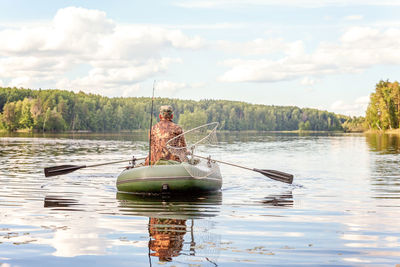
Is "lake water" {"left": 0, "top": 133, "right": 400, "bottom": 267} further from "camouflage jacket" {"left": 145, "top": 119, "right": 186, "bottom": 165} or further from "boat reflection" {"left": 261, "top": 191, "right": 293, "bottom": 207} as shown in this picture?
"camouflage jacket" {"left": 145, "top": 119, "right": 186, "bottom": 165}

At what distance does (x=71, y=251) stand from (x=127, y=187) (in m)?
7.06

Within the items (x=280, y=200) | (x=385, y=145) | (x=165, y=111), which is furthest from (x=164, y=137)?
(x=385, y=145)

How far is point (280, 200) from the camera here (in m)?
14.5

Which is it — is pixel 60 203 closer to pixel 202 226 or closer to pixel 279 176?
pixel 202 226

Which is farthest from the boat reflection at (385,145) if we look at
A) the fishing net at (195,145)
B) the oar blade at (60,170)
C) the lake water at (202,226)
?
the oar blade at (60,170)

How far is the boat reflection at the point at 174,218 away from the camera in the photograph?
8.22m

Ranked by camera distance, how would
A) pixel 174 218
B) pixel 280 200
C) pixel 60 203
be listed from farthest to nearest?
pixel 280 200 → pixel 60 203 → pixel 174 218

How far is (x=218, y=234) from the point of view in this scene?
30.7 feet

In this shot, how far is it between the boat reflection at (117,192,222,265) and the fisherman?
3.73 ft

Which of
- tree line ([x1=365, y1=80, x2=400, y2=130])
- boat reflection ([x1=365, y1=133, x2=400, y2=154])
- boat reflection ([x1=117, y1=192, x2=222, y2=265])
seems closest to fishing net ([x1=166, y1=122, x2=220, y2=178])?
boat reflection ([x1=117, y1=192, x2=222, y2=265])

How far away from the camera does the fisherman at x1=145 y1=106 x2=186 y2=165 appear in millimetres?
14758

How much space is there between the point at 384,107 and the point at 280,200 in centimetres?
11794

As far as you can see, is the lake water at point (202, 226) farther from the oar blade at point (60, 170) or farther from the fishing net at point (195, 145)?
the fishing net at point (195, 145)

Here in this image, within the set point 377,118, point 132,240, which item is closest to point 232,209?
point 132,240
